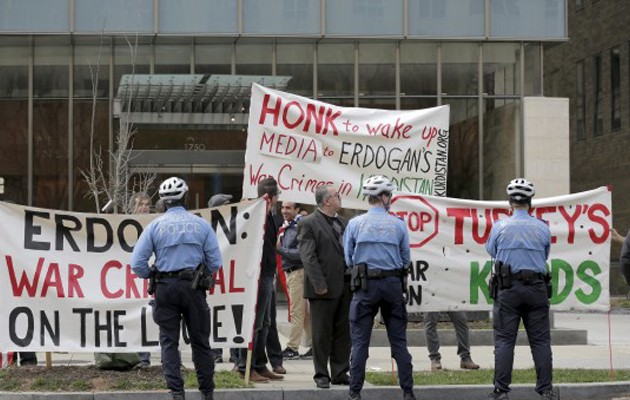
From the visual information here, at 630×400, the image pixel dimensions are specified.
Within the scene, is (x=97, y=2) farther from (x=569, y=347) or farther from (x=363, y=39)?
(x=569, y=347)

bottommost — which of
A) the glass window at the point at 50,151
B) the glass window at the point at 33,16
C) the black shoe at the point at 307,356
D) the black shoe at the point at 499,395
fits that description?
the black shoe at the point at 307,356

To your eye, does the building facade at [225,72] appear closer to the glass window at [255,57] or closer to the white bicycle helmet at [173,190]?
the glass window at [255,57]

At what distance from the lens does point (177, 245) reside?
10117mm

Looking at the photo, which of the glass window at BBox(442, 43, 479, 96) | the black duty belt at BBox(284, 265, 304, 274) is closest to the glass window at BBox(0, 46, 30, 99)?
the glass window at BBox(442, 43, 479, 96)

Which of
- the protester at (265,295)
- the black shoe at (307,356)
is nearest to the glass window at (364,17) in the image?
the black shoe at (307,356)

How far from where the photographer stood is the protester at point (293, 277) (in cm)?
1402

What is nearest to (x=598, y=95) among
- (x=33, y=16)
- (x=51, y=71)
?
(x=51, y=71)

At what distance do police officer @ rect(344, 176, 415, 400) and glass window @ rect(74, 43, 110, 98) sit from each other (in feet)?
52.9

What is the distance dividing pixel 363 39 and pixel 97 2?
5.71 m

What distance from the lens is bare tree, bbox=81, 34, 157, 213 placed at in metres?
24.9

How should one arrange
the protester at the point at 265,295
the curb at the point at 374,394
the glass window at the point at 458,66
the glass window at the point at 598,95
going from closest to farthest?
the curb at the point at 374,394 → the protester at the point at 265,295 → the glass window at the point at 458,66 → the glass window at the point at 598,95

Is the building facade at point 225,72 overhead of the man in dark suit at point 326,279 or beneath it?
overhead

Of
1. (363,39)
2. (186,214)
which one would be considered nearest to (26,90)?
(363,39)

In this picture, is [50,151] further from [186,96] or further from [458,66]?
[458,66]
